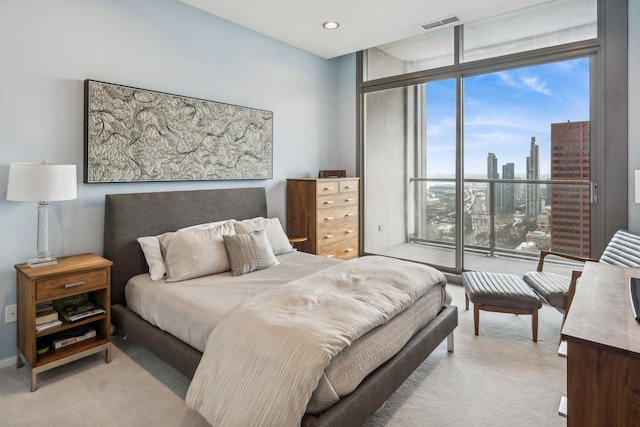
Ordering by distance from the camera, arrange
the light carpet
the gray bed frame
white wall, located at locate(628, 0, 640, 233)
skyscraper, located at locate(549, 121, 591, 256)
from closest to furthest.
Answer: the gray bed frame → the light carpet → white wall, located at locate(628, 0, 640, 233) → skyscraper, located at locate(549, 121, 591, 256)

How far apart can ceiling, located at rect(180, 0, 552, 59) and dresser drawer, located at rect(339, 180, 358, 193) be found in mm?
1686

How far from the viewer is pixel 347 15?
12.0 feet

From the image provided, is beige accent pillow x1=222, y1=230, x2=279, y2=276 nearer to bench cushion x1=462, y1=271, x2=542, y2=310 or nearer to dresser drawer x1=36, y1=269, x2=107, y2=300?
dresser drawer x1=36, y1=269, x2=107, y2=300

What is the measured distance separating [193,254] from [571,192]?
3.56 metres

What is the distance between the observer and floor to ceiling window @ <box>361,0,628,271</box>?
3.56 meters

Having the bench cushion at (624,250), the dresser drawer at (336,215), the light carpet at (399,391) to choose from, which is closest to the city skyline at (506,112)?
the bench cushion at (624,250)

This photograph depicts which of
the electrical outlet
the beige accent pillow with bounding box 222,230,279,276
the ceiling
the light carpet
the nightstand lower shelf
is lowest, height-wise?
the light carpet

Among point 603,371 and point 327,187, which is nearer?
point 603,371

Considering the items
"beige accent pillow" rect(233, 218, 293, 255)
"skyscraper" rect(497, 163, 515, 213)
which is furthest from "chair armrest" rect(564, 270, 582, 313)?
"beige accent pillow" rect(233, 218, 293, 255)

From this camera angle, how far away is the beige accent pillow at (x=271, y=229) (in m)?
3.43

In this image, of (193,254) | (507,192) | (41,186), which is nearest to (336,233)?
(507,192)

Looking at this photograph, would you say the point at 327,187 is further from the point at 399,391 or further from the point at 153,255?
the point at 399,391

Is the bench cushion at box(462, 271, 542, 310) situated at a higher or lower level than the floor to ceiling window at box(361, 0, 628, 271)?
lower

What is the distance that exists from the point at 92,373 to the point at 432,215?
379cm
